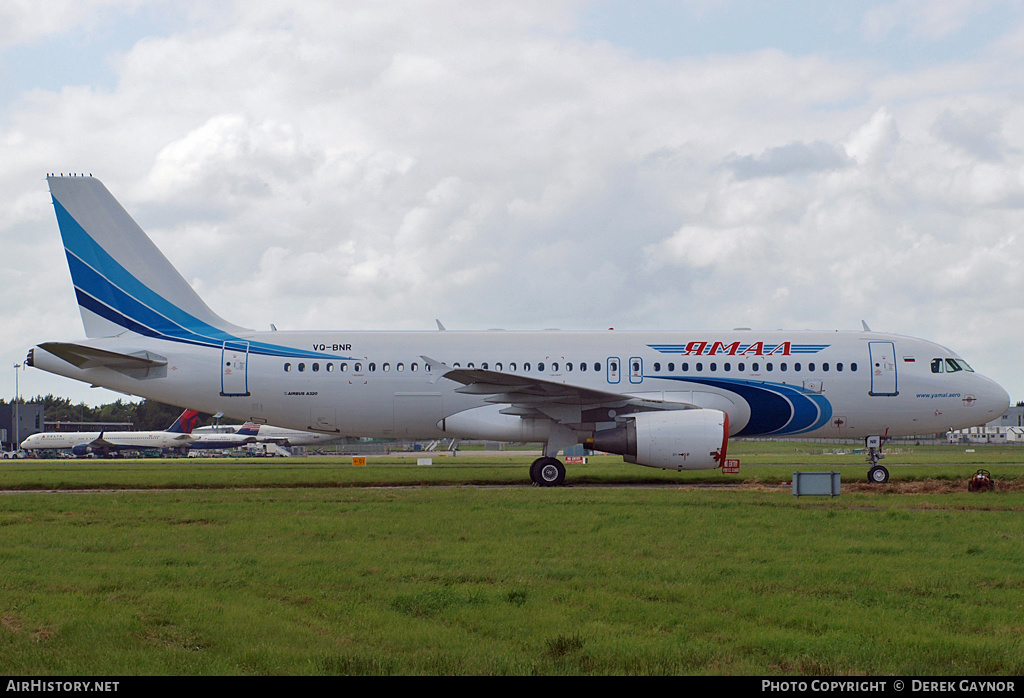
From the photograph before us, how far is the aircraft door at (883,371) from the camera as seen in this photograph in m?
22.8

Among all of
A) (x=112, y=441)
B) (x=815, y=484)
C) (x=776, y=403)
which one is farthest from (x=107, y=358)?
(x=112, y=441)

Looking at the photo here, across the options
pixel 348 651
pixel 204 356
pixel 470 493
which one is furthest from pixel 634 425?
pixel 348 651

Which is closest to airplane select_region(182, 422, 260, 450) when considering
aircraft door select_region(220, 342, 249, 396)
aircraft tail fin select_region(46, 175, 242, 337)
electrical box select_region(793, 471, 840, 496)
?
aircraft tail fin select_region(46, 175, 242, 337)

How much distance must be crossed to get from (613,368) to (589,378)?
672 mm

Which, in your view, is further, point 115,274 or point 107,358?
point 115,274

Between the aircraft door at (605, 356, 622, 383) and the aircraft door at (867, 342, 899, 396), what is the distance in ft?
21.3

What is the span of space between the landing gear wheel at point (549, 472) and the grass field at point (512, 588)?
5.82 metres

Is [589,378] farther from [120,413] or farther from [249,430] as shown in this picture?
[120,413]

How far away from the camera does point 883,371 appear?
22.8 metres

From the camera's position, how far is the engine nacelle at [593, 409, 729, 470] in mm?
19688

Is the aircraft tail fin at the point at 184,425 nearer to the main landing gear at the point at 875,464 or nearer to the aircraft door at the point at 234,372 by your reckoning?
the aircraft door at the point at 234,372

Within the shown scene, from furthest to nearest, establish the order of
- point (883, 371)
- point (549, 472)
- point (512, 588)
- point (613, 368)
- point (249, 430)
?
point (249, 430) < point (883, 371) < point (613, 368) < point (549, 472) < point (512, 588)

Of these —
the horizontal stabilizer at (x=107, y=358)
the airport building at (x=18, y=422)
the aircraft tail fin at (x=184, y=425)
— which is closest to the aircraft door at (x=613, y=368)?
the horizontal stabilizer at (x=107, y=358)
